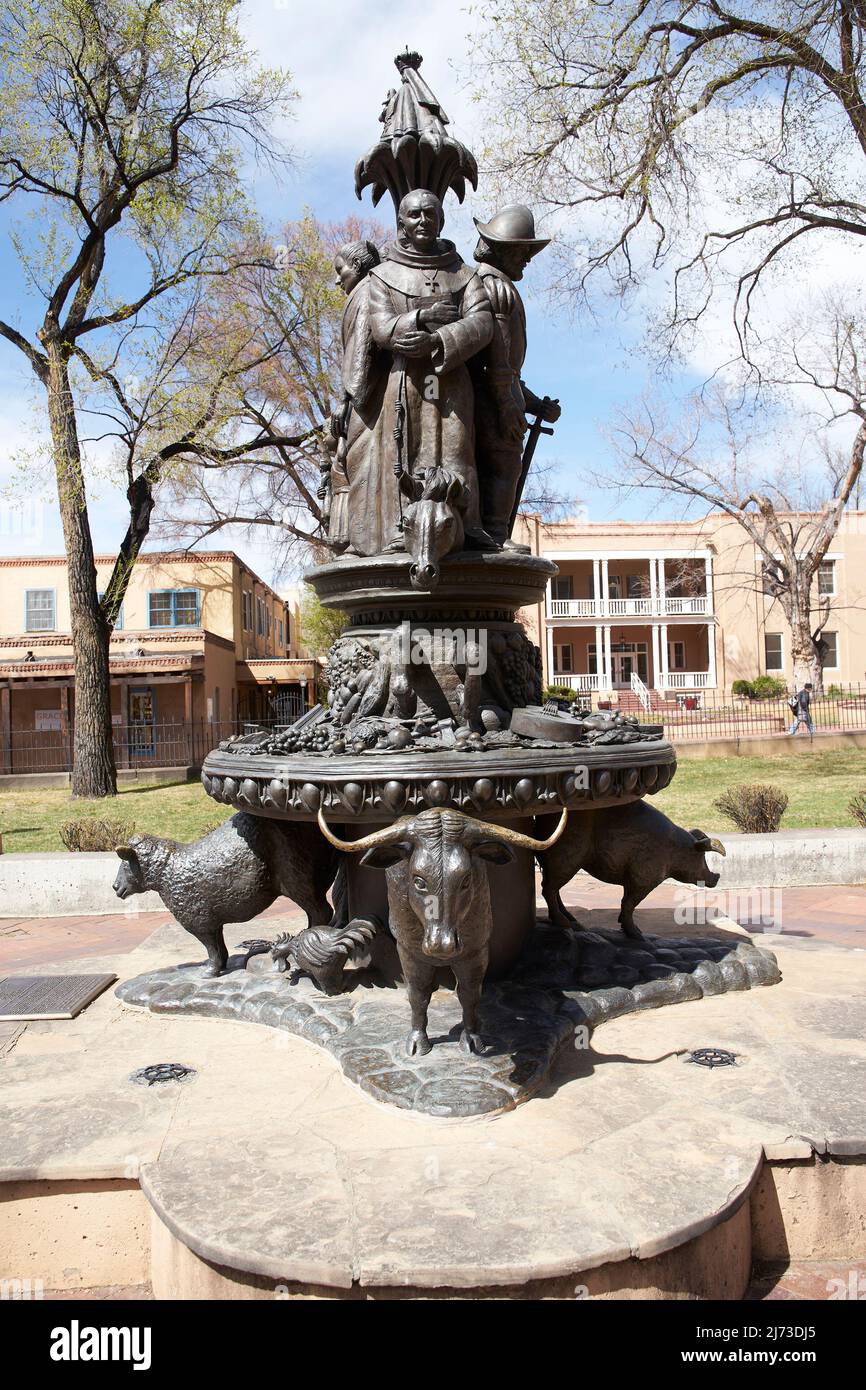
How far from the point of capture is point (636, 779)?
4.89m

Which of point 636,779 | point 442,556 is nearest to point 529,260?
point 442,556

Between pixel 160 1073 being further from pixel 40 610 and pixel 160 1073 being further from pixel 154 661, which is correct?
pixel 40 610

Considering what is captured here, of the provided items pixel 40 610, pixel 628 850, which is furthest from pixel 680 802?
pixel 40 610

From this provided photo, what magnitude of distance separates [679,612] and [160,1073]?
38.7m

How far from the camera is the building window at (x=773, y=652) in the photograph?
42562 mm

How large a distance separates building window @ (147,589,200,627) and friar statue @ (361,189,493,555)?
92.6ft

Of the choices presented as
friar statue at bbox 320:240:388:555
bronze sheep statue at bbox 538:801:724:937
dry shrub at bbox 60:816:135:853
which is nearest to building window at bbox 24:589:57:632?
dry shrub at bbox 60:816:135:853

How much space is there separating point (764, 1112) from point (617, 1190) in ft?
2.88

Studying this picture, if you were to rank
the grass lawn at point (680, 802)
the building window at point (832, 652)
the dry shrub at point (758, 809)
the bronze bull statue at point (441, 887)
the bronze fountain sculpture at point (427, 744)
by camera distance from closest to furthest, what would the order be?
1. the bronze bull statue at point (441, 887)
2. the bronze fountain sculpture at point (427, 744)
3. the dry shrub at point (758, 809)
4. the grass lawn at point (680, 802)
5. the building window at point (832, 652)

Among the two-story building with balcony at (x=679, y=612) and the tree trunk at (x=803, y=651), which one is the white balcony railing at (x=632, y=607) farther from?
the tree trunk at (x=803, y=651)

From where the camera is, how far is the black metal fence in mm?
25688

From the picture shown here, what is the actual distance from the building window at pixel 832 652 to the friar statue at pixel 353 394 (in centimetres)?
4092

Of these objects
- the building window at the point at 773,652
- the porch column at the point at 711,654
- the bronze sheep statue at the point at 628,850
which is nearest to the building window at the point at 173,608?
the porch column at the point at 711,654

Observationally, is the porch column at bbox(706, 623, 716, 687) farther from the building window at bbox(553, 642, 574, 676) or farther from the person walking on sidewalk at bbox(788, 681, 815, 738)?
the person walking on sidewalk at bbox(788, 681, 815, 738)
